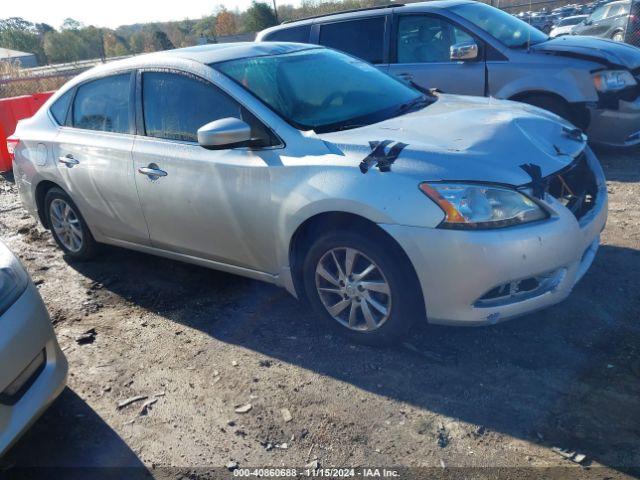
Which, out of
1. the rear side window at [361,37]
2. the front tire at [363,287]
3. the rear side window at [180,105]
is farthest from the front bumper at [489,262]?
the rear side window at [361,37]

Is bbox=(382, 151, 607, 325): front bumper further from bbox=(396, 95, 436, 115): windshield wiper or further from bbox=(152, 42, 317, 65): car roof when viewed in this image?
bbox=(152, 42, 317, 65): car roof

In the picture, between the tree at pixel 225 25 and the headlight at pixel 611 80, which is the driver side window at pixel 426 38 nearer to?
the headlight at pixel 611 80

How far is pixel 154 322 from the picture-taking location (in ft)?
13.1

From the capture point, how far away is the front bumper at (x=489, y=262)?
2.76m

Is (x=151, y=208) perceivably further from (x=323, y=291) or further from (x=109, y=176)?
(x=323, y=291)

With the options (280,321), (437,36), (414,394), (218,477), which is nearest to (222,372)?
(280,321)

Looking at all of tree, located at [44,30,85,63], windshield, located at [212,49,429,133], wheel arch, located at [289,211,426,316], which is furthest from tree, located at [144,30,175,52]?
wheel arch, located at [289,211,426,316]

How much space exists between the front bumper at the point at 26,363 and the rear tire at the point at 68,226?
7.19ft

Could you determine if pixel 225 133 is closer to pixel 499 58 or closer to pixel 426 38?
pixel 499 58

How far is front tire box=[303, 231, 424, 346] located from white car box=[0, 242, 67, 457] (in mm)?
1421

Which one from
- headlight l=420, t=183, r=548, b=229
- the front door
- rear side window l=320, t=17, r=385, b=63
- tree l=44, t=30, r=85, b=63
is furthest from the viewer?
tree l=44, t=30, r=85, b=63

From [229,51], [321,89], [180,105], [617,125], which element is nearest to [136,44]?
[617,125]

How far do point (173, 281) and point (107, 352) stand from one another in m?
1.01

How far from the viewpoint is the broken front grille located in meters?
3.05
